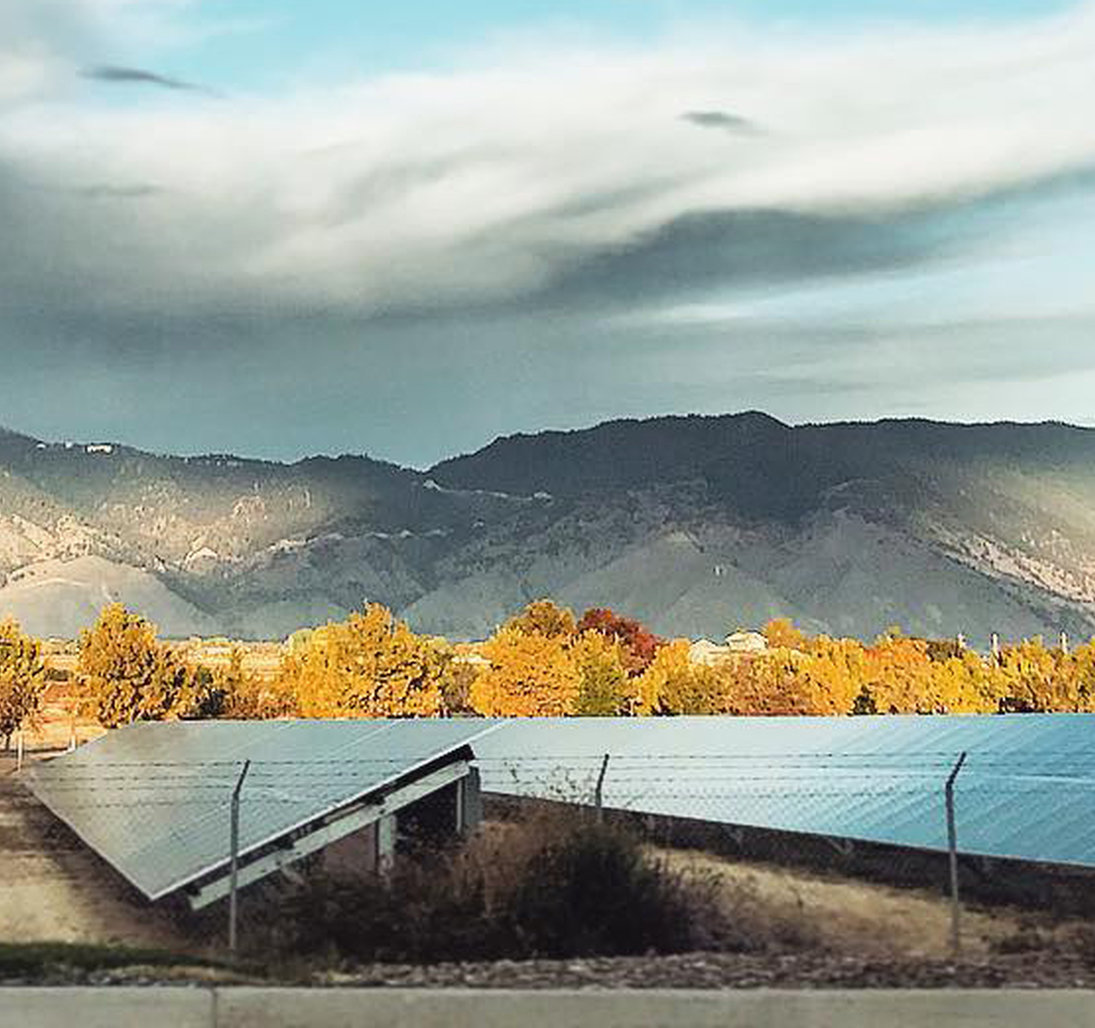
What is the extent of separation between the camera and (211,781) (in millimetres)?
24281

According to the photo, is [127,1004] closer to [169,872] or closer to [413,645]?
[169,872]

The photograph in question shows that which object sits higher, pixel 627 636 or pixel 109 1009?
pixel 109 1009

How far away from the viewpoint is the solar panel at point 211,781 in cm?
1923

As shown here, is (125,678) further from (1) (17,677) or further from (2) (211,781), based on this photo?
(2) (211,781)

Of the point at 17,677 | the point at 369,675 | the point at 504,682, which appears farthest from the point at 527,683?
the point at 17,677

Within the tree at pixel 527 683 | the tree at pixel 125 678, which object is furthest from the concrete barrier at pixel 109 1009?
the tree at pixel 527 683

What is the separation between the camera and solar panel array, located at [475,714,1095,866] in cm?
1892

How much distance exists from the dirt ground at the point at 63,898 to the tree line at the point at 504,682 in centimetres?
2041

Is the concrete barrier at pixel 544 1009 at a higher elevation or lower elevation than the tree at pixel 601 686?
higher

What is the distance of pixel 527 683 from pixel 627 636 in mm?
25633

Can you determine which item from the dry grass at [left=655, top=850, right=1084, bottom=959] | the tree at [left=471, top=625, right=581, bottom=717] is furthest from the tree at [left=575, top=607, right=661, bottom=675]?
the dry grass at [left=655, top=850, right=1084, bottom=959]

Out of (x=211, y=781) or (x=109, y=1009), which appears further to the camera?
(x=211, y=781)

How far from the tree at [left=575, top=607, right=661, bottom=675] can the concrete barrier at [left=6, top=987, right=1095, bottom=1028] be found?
63.3 meters

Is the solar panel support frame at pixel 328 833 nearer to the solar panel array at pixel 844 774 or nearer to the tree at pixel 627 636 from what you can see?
the solar panel array at pixel 844 774
